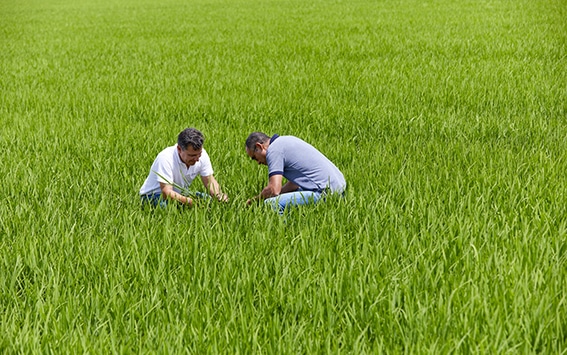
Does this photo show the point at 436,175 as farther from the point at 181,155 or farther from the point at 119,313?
the point at 119,313

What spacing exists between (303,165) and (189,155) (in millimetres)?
797

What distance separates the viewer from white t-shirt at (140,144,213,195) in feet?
13.3

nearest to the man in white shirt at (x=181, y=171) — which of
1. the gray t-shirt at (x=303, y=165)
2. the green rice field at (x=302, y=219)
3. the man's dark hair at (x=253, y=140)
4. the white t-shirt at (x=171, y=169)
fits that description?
the white t-shirt at (x=171, y=169)

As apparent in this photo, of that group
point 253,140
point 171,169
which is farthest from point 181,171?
point 253,140

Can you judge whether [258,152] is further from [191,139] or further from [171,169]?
[171,169]

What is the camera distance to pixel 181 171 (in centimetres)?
403

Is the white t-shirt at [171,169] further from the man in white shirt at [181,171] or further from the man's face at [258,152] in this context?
the man's face at [258,152]

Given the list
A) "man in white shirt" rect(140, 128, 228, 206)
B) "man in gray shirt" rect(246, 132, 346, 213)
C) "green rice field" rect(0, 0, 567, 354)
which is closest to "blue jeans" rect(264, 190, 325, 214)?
"man in gray shirt" rect(246, 132, 346, 213)

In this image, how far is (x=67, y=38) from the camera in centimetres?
1525

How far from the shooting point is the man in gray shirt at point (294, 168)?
394cm

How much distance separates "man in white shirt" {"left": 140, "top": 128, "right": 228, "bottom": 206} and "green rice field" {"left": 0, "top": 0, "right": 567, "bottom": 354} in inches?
6.8

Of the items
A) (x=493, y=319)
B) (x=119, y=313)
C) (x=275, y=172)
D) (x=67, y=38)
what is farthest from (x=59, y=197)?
(x=67, y=38)

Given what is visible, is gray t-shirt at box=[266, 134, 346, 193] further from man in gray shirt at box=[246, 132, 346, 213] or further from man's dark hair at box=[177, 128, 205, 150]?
man's dark hair at box=[177, 128, 205, 150]

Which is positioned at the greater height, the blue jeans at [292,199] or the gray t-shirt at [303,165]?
the gray t-shirt at [303,165]
